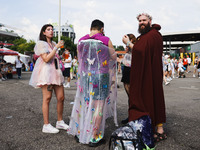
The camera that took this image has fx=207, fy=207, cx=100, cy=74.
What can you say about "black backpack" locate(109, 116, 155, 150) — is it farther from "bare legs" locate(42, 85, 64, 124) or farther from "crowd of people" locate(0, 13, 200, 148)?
"bare legs" locate(42, 85, 64, 124)

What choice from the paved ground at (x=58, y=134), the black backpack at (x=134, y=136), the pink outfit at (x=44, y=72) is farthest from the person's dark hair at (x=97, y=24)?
the paved ground at (x=58, y=134)

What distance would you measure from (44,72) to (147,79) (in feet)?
5.60

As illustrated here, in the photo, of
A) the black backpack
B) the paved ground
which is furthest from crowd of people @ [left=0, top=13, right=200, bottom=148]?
the paved ground

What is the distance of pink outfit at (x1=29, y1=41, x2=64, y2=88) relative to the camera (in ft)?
11.4

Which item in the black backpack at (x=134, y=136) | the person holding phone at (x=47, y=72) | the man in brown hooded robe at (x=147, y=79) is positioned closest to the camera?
the black backpack at (x=134, y=136)

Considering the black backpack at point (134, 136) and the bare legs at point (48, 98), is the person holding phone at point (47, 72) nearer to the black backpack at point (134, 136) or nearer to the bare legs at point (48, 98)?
the bare legs at point (48, 98)

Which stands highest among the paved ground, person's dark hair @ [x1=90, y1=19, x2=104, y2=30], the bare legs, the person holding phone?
person's dark hair @ [x1=90, y1=19, x2=104, y2=30]

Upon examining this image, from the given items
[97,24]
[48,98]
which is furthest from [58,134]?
[97,24]

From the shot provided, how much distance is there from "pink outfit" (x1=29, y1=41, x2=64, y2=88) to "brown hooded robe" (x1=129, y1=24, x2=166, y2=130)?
133 cm

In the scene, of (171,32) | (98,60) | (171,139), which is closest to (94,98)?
(98,60)

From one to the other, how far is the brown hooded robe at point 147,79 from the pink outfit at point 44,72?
133 cm

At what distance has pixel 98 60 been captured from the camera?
296 centimetres

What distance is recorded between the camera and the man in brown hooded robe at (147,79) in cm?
295

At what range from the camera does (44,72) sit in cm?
350
